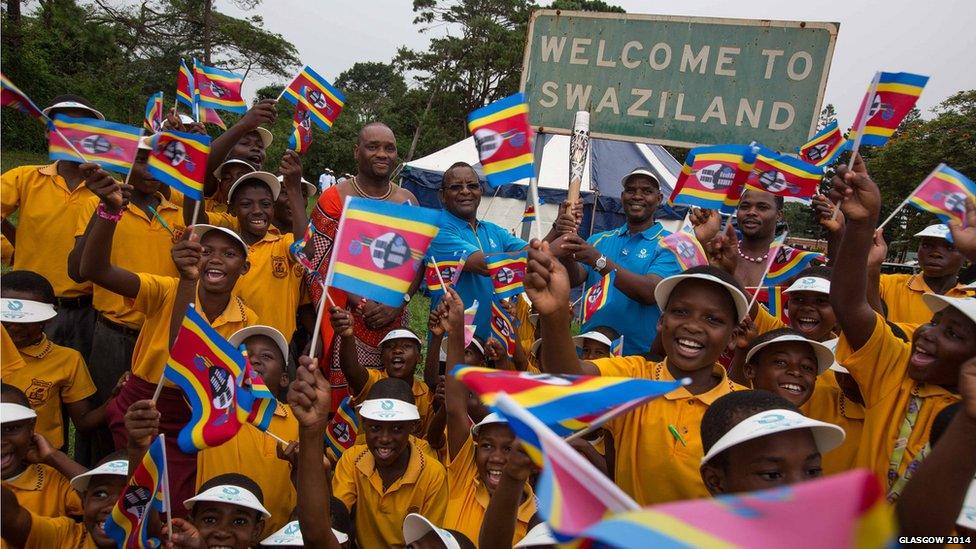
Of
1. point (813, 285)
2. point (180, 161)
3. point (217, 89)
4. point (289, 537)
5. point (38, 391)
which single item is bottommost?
point (289, 537)

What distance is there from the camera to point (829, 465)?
10.2 ft

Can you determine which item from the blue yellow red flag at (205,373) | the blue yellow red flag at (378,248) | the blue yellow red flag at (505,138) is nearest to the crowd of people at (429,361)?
the blue yellow red flag at (205,373)

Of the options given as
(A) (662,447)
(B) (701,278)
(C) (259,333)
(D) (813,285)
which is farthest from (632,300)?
(C) (259,333)

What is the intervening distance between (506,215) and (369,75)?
7434 centimetres

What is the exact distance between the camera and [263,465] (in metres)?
3.79

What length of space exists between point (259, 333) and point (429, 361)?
1.21 metres

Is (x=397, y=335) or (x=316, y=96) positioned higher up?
(x=316, y=96)

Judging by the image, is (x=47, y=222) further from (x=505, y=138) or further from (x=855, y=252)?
(x=855, y=252)

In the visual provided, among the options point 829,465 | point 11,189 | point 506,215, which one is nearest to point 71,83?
point 506,215

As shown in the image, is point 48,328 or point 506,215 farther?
point 506,215

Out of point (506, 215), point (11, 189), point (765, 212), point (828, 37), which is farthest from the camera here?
point (506, 215)

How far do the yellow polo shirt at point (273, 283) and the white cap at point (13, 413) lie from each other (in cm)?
149

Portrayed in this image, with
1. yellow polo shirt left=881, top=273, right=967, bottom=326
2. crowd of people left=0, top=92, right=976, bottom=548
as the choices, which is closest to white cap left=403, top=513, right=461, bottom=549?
crowd of people left=0, top=92, right=976, bottom=548

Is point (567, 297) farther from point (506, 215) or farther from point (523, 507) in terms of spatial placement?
point (506, 215)
